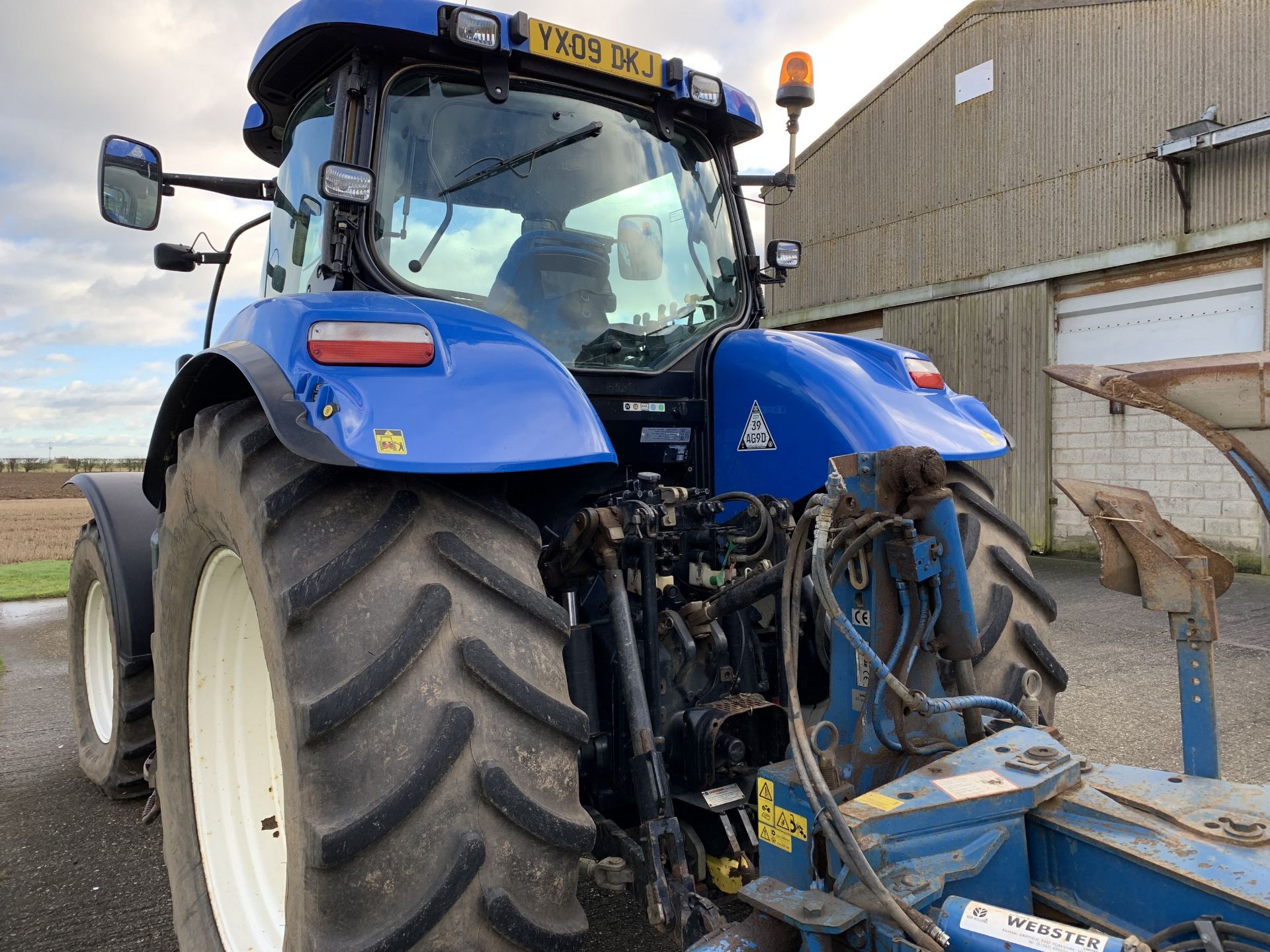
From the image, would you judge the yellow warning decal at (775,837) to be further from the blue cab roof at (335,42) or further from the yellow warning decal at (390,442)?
the blue cab roof at (335,42)

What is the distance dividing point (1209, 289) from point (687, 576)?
27.1 ft

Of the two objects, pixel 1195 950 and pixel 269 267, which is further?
pixel 269 267

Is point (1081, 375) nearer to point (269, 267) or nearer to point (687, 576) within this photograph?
point (687, 576)

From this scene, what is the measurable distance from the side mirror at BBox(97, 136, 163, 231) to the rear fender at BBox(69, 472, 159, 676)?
1.08 metres

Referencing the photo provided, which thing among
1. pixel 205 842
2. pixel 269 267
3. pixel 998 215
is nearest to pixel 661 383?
pixel 269 267

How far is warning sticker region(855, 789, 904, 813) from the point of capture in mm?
1422

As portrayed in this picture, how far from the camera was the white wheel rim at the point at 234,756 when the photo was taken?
216 cm

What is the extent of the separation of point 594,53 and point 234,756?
210cm

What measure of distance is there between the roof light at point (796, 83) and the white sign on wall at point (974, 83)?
8.84 meters

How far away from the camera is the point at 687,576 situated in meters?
2.28

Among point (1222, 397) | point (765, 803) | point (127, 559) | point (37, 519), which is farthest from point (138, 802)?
point (37, 519)

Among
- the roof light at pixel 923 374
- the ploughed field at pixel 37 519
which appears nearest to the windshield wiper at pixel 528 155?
the roof light at pixel 923 374

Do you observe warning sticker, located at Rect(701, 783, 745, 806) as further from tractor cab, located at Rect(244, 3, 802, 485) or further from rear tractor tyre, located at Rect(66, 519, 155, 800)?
rear tractor tyre, located at Rect(66, 519, 155, 800)

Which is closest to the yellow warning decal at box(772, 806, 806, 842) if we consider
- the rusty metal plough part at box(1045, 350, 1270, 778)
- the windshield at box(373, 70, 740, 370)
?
the rusty metal plough part at box(1045, 350, 1270, 778)
